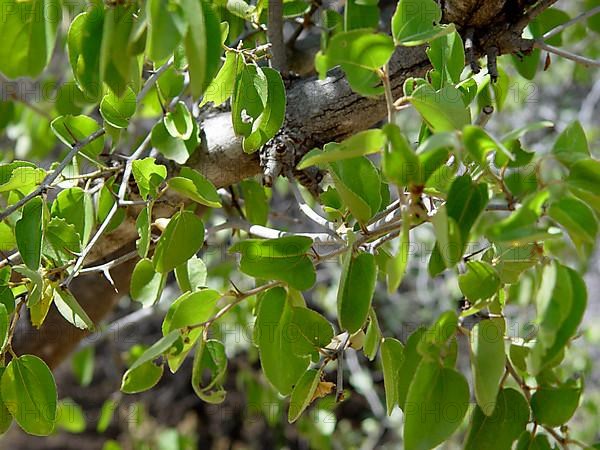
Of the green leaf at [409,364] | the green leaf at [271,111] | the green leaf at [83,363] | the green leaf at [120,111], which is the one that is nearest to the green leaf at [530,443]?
the green leaf at [409,364]

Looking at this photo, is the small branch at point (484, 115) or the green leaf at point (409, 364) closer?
the green leaf at point (409, 364)

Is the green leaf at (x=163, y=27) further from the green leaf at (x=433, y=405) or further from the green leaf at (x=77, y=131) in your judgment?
the green leaf at (x=77, y=131)

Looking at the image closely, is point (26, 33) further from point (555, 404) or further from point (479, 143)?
point (555, 404)

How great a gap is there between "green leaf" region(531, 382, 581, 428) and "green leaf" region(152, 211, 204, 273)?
0.96ft

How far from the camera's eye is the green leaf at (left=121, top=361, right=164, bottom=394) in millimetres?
605

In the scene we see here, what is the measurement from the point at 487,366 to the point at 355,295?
95 millimetres

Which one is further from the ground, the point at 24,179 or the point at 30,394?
the point at 24,179

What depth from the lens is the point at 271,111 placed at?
62 centimetres

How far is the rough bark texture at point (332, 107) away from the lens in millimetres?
699

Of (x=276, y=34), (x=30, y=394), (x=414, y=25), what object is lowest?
(x=30, y=394)

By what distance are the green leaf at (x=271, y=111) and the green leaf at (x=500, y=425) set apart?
27cm

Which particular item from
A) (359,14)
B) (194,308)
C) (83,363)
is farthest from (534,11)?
(83,363)

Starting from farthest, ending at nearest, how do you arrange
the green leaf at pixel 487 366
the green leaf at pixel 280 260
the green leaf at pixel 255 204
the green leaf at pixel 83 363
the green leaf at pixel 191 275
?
1. the green leaf at pixel 83 363
2. the green leaf at pixel 255 204
3. the green leaf at pixel 191 275
4. the green leaf at pixel 280 260
5. the green leaf at pixel 487 366

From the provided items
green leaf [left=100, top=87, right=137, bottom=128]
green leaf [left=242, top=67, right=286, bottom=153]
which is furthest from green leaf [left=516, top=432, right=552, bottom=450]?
green leaf [left=100, top=87, right=137, bottom=128]
